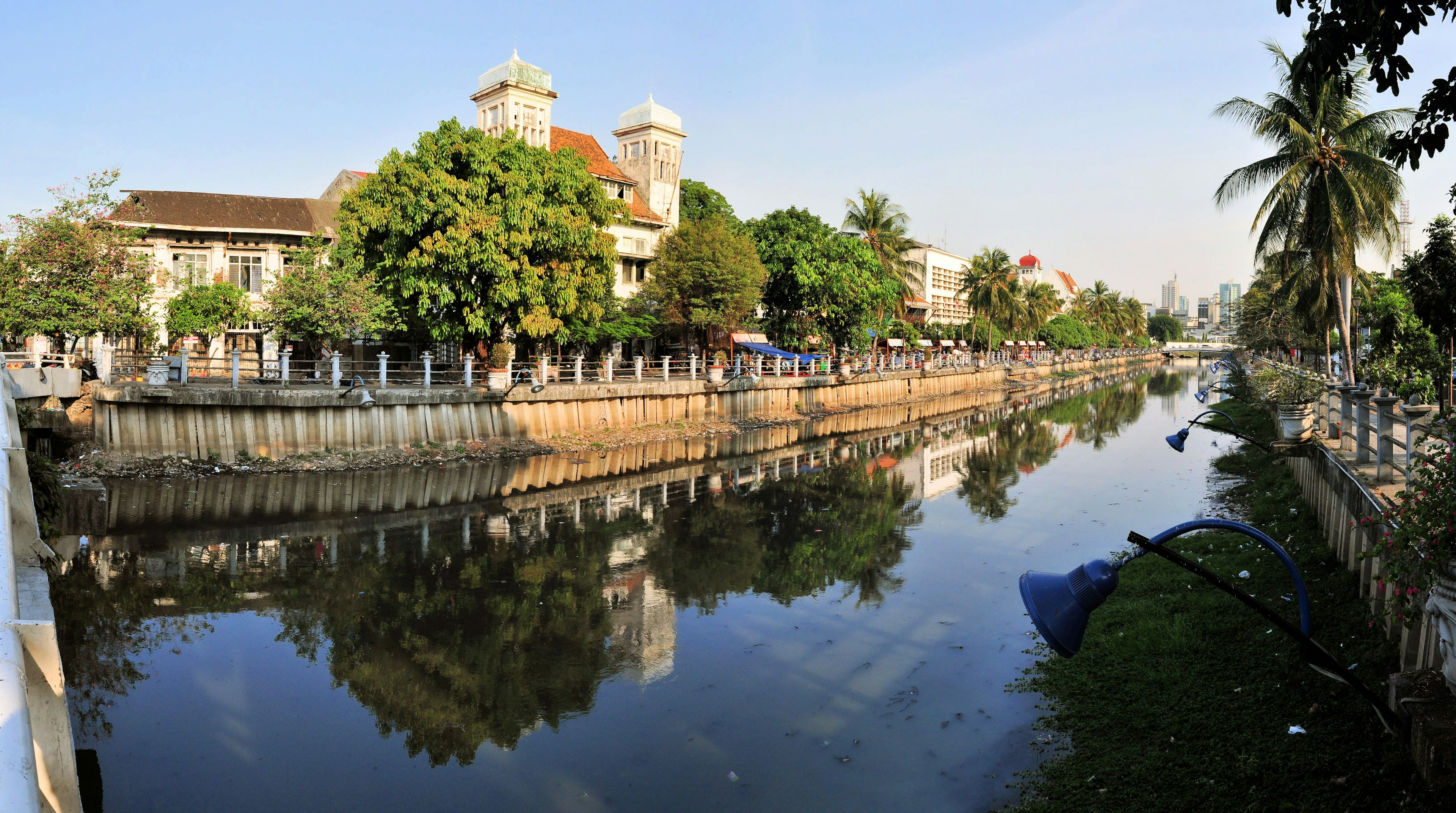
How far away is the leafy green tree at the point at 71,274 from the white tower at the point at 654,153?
27.2 meters

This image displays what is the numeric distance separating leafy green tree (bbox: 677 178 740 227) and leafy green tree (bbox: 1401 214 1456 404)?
122ft

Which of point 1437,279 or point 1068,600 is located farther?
point 1437,279

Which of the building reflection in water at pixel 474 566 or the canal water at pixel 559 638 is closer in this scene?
the canal water at pixel 559 638

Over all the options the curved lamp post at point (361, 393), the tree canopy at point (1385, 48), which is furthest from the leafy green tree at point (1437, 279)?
the curved lamp post at point (361, 393)

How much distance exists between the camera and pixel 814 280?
132 feet

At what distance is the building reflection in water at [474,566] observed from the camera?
9.63 meters

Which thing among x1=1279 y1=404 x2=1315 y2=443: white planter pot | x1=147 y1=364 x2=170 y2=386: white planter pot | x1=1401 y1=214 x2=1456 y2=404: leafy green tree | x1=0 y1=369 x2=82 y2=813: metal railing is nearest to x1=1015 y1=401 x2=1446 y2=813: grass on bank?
x1=1279 y1=404 x2=1315 y2=443: white planter pot

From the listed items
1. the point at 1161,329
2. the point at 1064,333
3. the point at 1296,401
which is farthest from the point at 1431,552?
the point at 1161,329

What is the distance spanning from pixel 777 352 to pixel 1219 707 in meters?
34.4

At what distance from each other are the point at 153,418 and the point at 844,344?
103 feet

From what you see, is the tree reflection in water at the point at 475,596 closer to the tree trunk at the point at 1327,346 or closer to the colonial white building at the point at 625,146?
the tree trunk at the point at 1327,346

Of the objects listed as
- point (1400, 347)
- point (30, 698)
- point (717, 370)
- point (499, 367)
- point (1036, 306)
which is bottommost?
point (30, 698)

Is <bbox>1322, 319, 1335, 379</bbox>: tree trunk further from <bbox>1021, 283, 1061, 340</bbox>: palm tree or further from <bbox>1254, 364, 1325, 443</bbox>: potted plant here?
<bbox>1021, 283, 1061, 340</bbox>: palm tree

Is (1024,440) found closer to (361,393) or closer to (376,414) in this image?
(376,414)
